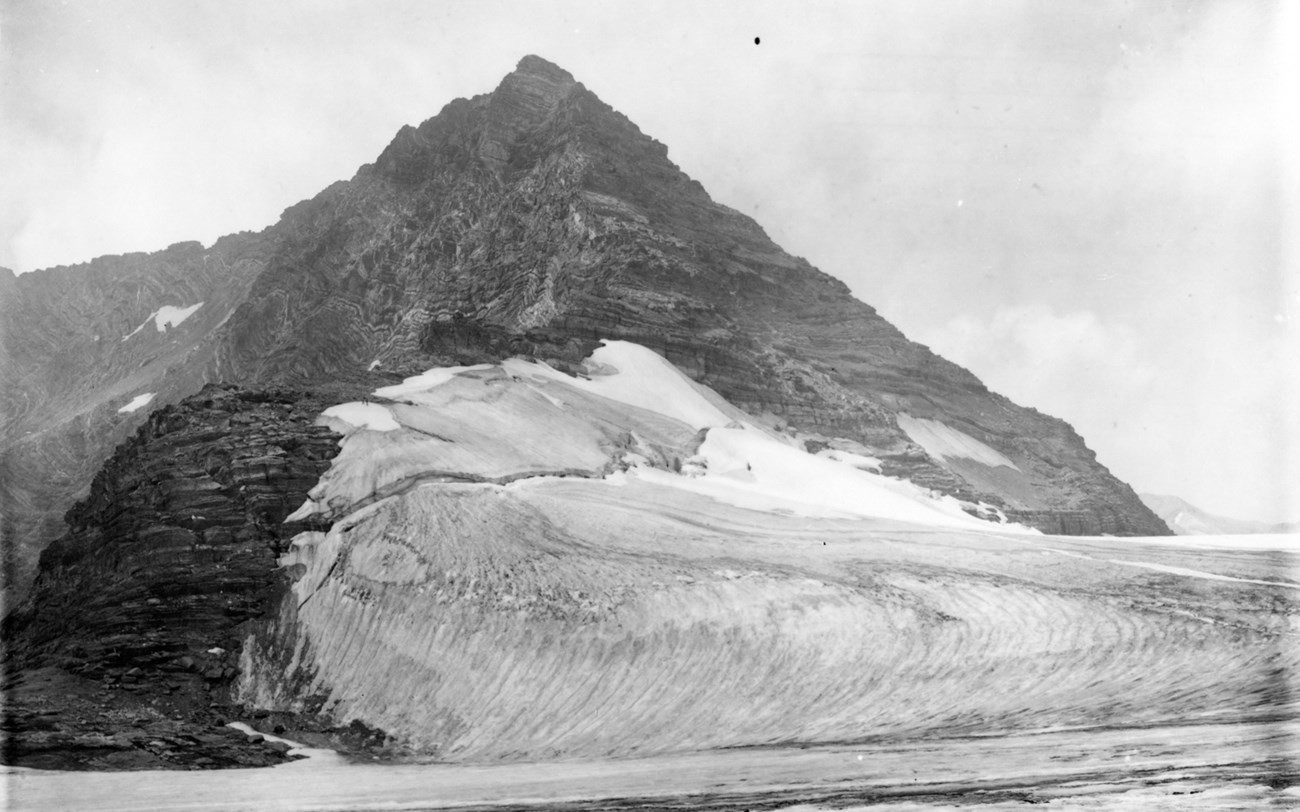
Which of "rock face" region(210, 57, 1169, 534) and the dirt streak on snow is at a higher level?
"rock face" region(210, 57, 1169, 534)

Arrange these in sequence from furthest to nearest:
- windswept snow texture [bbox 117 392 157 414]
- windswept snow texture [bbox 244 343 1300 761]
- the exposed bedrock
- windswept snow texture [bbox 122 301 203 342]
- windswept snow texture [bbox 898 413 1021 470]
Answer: windswept snow texture [bbox 122 301 203 342], windswept snow texture [bbox 117 392 157 414], windswept snow texture [bbox 898 413 1021 470], the exposed bedrock, windswept snow texture [bbox 244 343 1300 761]

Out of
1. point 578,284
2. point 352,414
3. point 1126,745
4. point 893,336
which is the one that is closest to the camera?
point 1126,745

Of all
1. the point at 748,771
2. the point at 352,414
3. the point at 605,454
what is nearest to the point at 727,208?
the point at 605,454

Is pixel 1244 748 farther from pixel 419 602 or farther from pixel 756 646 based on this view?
pixel 419 602

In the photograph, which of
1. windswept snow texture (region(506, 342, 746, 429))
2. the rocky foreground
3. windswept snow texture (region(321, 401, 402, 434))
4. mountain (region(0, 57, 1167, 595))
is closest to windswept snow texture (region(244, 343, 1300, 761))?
the rocky foreground

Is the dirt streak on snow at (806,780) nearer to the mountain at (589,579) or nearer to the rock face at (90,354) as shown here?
the mountain at (589,579)

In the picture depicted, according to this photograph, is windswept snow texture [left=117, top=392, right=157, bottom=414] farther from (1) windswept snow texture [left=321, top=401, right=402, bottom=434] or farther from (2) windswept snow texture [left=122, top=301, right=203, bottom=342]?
(1) windswept snow texture [left=321, top=401, right=402, bottom=434]

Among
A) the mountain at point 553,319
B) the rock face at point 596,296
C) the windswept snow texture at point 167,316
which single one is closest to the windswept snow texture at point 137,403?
the mountain at point 553,319
